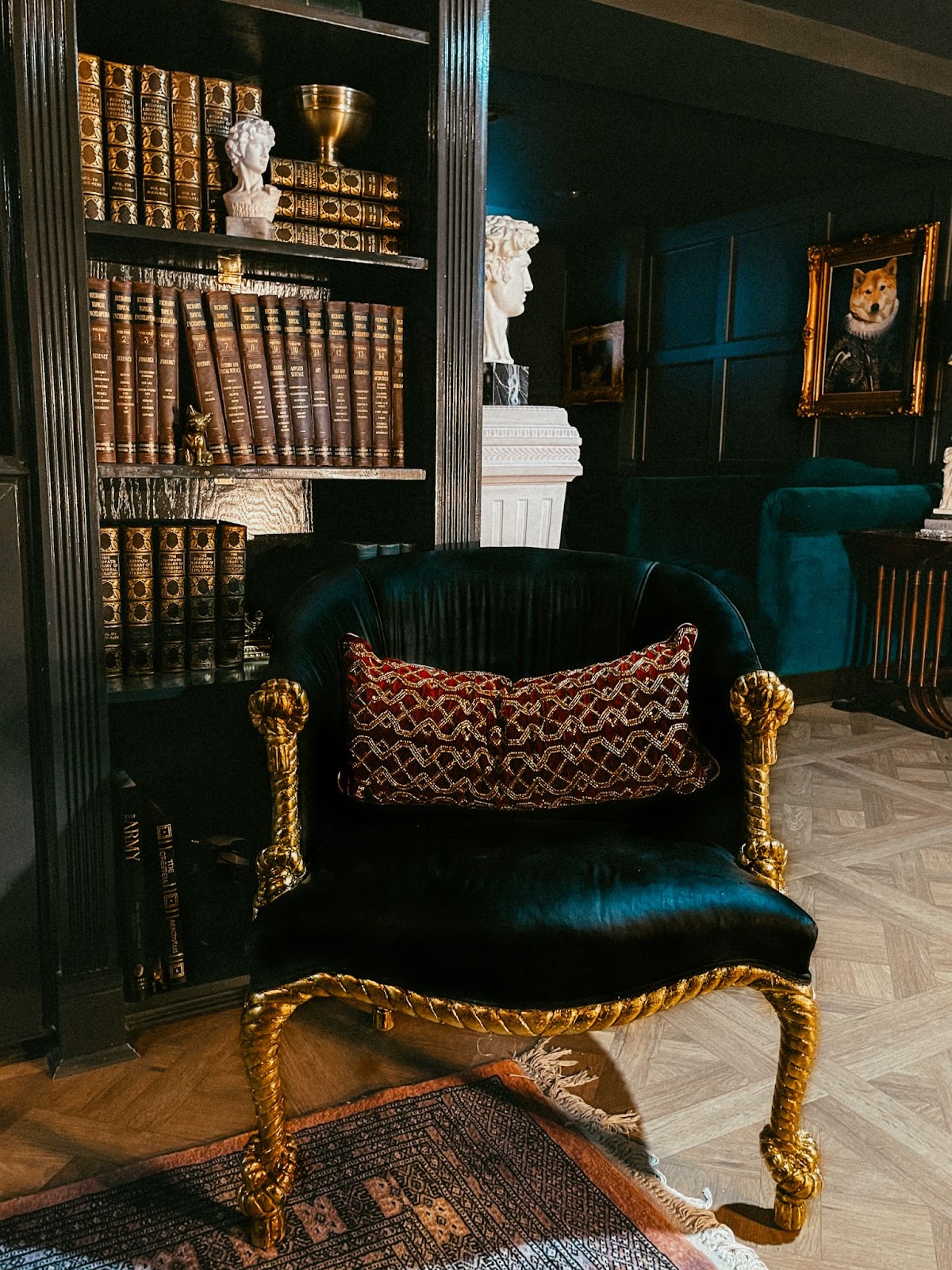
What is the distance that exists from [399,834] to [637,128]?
4.66 metres

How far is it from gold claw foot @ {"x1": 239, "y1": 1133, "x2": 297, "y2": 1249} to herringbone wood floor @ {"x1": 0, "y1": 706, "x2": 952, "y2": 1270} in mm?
229

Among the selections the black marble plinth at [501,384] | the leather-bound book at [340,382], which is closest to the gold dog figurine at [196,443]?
the leather-bound book at [340,382]

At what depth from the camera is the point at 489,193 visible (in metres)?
6.39

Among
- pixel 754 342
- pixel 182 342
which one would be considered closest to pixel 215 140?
pixel 182 342

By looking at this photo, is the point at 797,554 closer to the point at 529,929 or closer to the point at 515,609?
the point at 515,609

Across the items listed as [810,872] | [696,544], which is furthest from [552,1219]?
[696,544]

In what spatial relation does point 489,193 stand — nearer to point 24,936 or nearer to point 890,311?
point 890,311

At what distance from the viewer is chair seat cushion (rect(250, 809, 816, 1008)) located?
4.20ft

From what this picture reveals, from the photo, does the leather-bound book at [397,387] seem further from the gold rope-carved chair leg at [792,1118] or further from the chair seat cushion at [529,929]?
the gold rope-carved chair leg at [792,1118]

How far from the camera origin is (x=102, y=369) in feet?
5.78

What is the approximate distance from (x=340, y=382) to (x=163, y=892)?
3.34 ft

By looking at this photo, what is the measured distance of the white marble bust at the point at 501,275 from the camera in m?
2.41

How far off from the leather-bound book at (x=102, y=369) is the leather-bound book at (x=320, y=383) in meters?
0.37

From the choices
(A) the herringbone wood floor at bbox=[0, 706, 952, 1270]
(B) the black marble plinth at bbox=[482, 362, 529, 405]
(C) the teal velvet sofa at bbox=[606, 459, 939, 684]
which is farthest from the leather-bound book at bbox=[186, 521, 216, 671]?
(C) the teal velvet sofa at bbox=[606, 459, 939, 684]
